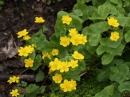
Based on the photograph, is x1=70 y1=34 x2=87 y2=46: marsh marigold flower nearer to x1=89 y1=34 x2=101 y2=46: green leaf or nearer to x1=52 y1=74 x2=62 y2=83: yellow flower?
x1=89 y1=34 x2=101 y2=46: green leaf

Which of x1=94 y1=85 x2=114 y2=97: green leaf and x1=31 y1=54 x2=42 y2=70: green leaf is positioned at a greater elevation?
x1=31 y1=54 x2=42 y2=70: green leaf

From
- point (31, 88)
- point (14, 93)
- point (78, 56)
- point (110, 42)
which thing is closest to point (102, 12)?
point (110, 42)

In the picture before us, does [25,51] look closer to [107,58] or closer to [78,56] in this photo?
[78,56]

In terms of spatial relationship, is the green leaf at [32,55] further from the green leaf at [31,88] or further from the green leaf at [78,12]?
the green leaf at [78,12]

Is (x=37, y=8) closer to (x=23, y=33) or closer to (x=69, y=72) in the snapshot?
(x=23, y=33)

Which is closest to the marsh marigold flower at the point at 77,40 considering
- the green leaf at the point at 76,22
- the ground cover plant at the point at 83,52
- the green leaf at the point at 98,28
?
the ground cover plant at the point at 83,52

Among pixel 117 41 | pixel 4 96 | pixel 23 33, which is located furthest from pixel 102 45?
pixel 4 96

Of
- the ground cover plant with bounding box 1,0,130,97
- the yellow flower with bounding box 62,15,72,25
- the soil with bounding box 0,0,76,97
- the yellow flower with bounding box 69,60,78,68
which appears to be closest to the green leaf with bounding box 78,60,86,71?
the ground cover plant with bounding box 1,0,130,97
